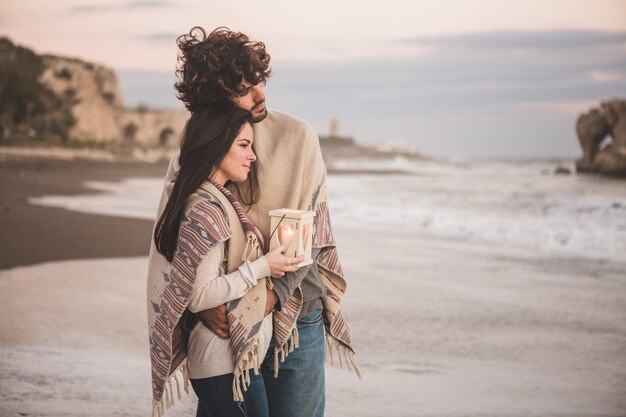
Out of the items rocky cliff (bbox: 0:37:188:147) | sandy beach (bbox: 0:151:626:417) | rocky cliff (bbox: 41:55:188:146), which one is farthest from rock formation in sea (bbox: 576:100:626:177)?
rocky cliff (bbox: 41:55:188:146)

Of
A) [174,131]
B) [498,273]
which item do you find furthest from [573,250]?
[174,131]

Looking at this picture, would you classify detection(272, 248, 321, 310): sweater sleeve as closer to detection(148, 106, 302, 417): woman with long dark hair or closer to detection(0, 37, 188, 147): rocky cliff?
detection(148, 106, 302, 417): woman with long dark hair

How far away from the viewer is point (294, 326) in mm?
2098

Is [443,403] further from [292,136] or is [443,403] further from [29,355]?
[29,355]

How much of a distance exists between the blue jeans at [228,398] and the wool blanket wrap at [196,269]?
0.03 m

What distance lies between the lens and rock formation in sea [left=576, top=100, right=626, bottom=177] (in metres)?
35.0

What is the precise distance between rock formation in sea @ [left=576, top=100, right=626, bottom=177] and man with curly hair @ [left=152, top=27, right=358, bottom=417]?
35539 millimetres

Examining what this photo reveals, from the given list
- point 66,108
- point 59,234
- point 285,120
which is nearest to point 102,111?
point 66,108

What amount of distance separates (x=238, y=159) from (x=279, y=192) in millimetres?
217

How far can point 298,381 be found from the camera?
2.13 meters

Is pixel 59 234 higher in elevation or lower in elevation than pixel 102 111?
lower

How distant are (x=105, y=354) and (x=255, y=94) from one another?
9.83ft

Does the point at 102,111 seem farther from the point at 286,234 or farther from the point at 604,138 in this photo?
the point at 286,234

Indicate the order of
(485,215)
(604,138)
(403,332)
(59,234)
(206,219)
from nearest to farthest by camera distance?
(206,219), (403,332), (59,234), (485,215), (604,138)
